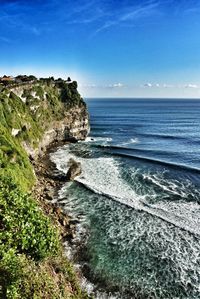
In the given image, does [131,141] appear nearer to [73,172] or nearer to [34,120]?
[34,120]

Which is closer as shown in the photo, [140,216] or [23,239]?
[23,239]

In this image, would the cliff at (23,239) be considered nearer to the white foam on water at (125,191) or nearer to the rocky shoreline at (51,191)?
the rocky shoreline at (51,191)

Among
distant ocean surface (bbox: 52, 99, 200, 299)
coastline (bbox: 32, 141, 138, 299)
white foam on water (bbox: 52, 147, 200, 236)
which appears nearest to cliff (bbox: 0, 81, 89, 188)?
coastline (bbox: 32, 141, 138, 299)

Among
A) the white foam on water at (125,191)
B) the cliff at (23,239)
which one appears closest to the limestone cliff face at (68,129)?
the white foam on water at (125,191)

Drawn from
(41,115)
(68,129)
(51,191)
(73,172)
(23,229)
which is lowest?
(51,191)

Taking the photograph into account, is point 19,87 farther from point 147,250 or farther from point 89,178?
point 147,250

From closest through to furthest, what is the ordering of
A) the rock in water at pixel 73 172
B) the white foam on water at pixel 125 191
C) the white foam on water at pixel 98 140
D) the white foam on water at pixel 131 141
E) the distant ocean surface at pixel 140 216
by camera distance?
1. the distant ocean surface at pixel 140 216
2. the white foam on water at pixel 125 191
3. the rock in water at pixel 73 172
4. the white foam on water at pixel 131 141
5. the white foam on water at pixel 98 140

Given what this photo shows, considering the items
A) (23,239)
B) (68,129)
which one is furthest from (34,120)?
Result: (23,239)

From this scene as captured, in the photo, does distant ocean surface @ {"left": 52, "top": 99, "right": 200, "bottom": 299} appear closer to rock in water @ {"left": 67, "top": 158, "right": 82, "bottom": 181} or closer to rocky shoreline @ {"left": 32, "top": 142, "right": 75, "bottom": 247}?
rock in water @ {"left": 67, "top": 158, "right": 82, "bottom": 181}
